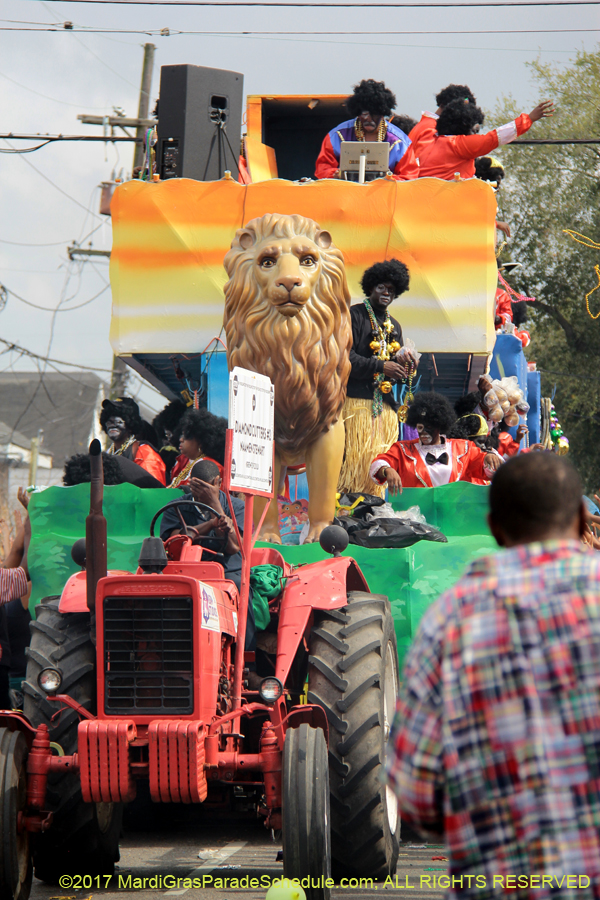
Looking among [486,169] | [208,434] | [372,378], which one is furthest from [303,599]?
[486,169]

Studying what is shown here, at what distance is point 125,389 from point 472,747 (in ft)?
77.5

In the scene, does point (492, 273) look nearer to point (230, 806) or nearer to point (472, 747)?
point (230, 806)

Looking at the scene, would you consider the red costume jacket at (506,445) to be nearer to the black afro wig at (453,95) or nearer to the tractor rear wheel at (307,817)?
the black afro wig at (453,95)

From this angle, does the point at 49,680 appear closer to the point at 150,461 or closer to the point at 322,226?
the point at 150,461

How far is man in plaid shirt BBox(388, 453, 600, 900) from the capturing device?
2111 millimetres

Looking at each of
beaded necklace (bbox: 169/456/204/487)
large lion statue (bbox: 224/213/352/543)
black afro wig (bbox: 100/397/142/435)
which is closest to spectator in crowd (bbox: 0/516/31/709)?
beaded necklace (bbox: 169/456/204/487)

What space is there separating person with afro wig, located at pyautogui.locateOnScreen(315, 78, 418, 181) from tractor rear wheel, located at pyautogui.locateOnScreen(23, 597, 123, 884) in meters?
6.65

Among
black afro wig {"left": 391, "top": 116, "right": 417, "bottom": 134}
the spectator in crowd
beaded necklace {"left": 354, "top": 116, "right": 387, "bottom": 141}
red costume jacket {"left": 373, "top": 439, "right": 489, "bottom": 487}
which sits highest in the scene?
black afro wig {"left": 391, "top": 116, "right": 417, "bottom": 134}

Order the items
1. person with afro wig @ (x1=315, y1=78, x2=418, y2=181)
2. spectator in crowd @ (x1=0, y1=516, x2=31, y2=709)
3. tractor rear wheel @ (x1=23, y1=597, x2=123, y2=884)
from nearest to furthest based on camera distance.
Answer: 1. tractor rear wheel @ (x1=23, y1=597, x2=123, y2=884)
2. spectator in crowd @ (x1=0, y1=516, x2=31, y2=709)
3. person with afro wig @ (x1=315, y1=78, x2=418, y2=181)

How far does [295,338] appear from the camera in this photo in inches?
326

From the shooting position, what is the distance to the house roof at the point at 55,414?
61.5 metres

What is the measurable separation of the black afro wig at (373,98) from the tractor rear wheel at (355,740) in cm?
696

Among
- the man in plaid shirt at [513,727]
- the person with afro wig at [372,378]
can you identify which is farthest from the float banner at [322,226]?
the man in plaid shirt at [513,727]

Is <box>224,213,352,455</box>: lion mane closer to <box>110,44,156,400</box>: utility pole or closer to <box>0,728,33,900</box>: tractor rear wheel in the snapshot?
<box>0,728,33,900</box>: tractor rear wheel
